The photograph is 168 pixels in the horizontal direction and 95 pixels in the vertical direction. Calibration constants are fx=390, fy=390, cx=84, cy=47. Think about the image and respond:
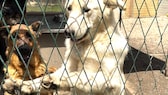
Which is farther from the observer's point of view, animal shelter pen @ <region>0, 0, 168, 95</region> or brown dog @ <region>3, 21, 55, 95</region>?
animal shelter pen @ <region>0, 0, 168, 95</region>

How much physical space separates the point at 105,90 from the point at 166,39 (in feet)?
14.5

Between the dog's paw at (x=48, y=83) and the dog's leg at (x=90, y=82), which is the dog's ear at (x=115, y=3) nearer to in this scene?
the dog's leg at (x=90, y=82)

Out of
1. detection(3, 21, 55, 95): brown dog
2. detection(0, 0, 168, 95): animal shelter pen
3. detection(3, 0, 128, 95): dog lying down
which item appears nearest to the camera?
detection(3, 0, 128, 95): dog lying down

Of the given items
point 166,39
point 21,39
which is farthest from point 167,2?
point 21,39

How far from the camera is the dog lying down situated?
264 cm

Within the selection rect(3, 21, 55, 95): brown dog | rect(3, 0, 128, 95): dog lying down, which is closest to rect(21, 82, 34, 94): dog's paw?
rect(3, 0, 128, 95): dog lying down

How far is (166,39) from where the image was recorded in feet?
22.8

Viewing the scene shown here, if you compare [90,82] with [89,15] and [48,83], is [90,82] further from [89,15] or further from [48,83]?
[89,15]

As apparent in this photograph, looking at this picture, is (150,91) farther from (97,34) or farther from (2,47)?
(2,47)

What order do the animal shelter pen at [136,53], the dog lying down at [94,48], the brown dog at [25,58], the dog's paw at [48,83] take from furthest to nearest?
the animal shelter pen at [136,53] → the brown dog at [25,58] → the dog lying down at [94,48] → the dog's paw at [48,83]

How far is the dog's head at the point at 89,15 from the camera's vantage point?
276 centimetres

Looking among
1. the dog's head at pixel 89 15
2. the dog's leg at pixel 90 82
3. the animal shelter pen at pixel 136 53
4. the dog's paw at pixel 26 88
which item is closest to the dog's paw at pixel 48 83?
the dog's leg at pixel 90 82

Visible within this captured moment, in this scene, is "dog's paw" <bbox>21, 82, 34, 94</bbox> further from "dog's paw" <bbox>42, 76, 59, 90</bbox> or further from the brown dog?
the brown dog

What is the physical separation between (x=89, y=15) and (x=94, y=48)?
1.00 ft
